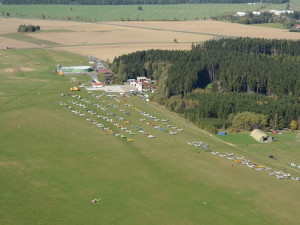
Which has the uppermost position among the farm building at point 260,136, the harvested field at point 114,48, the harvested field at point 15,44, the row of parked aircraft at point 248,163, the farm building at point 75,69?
the harvested field at point 15,44

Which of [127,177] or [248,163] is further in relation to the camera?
[248,163]

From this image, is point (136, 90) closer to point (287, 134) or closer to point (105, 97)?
point (105, 97)

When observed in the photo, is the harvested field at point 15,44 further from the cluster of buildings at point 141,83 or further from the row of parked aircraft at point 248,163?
the row of parked aircraft at point 248,163

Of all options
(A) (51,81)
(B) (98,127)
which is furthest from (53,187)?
(A) (51,81)

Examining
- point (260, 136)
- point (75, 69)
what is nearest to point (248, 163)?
point (260, 136)

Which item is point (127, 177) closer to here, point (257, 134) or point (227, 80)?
point (257, 134)

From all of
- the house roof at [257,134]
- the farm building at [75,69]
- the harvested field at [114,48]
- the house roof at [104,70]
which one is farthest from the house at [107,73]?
the house roof at [257,134]
